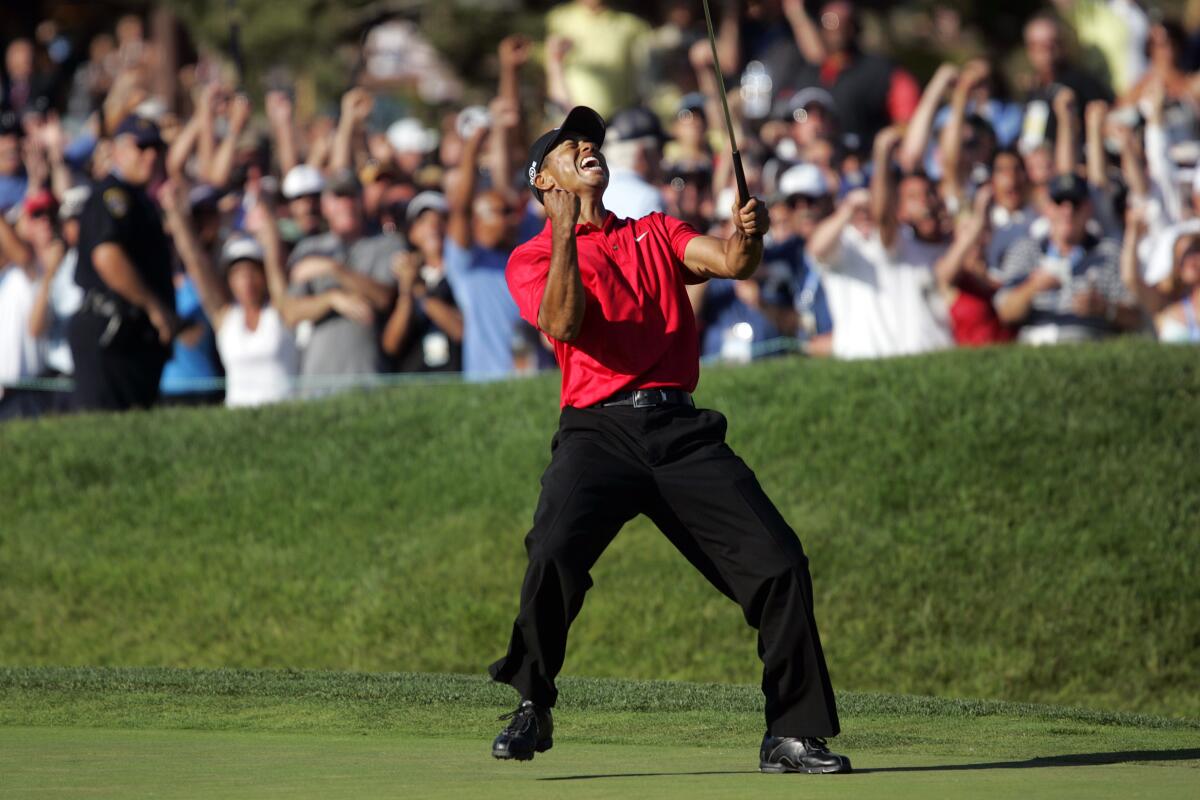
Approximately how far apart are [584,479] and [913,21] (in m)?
21.3

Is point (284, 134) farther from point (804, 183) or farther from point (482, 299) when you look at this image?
point (804, 183)

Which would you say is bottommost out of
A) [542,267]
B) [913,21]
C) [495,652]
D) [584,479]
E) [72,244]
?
[495,652]

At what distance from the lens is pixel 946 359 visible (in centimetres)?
1277

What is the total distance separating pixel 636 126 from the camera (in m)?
13.6

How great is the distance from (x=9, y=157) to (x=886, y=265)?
7726mm

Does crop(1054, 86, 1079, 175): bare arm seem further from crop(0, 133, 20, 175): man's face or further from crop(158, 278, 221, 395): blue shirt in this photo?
crop(0, 133, 20, 175): man's face

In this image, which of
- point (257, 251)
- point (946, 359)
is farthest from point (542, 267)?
point (257, 251)

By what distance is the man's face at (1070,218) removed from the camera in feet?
42.0

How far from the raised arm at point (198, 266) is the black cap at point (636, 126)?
280 cm

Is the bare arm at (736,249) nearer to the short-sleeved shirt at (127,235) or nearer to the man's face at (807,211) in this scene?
the man's face at (807,211)

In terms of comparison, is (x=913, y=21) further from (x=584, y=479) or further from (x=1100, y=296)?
(x=584, y=479)

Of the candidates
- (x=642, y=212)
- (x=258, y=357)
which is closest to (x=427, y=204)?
(x=258, y=357)

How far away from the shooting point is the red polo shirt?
6.01 metres

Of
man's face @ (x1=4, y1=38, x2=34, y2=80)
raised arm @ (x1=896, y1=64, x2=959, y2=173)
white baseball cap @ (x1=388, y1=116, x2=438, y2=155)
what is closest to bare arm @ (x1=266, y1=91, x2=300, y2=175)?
white baseball cap @ (x1=388, y1=116, x2=438, y2=155)
